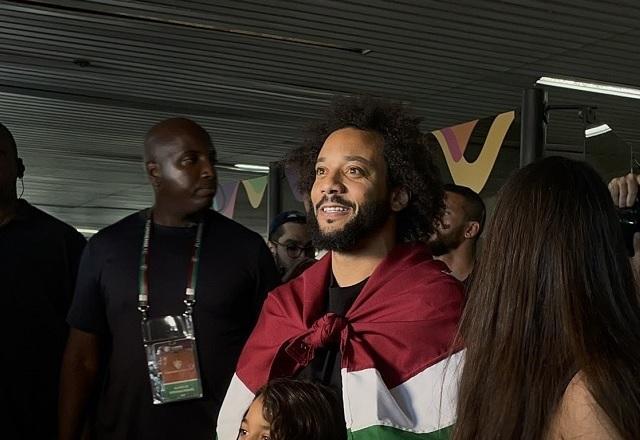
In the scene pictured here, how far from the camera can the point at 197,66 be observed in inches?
361

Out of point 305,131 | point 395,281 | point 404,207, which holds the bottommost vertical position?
point 395,281

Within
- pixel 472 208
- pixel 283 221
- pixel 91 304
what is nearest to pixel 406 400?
pixel 91 304

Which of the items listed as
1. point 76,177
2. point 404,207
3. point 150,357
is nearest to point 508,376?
point 404,207

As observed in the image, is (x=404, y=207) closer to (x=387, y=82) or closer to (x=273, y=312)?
(x=273, y=312)

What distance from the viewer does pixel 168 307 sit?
9.31 ft

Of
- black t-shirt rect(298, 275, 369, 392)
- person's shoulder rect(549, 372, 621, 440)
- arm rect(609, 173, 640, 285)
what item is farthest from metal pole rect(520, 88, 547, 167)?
person's shoulder rect(549, 372, 621, 440)

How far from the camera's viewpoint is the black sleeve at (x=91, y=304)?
116 inches

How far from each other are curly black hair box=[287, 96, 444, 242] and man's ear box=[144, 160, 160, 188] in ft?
1.82

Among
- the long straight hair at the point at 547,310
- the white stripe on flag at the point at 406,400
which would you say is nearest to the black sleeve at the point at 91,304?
the white stripe on flag at the point at 406,400

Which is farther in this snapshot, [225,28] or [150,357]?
[225,28]

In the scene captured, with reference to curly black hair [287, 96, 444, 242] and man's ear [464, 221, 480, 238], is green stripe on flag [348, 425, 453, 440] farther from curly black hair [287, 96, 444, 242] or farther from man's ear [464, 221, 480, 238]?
man's ear [464, 221, 480, 238]

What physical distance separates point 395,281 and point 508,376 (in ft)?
3.13

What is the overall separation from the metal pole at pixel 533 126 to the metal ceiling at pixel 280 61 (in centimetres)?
111

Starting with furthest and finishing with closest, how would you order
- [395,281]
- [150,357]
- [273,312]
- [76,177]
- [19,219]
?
[76,177] → [19,219] → [150,357] → [273,312] → [395,281]
